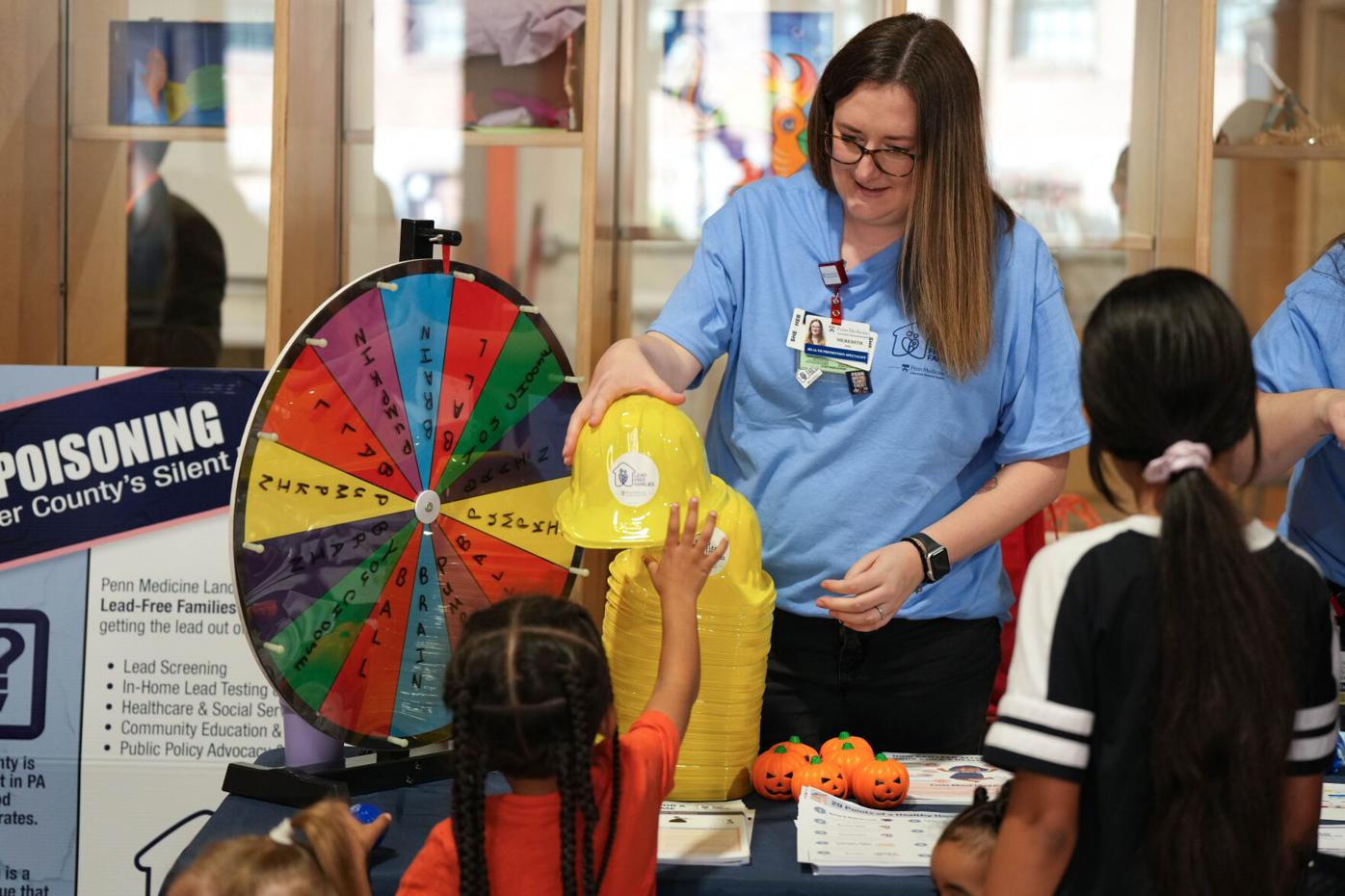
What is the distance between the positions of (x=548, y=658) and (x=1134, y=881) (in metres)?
0.55

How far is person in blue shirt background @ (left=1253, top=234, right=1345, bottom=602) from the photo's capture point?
1723 mm

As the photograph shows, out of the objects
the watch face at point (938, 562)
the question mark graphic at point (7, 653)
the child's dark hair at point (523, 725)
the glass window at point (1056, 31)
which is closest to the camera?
the child's dark hair at point (523, 725)

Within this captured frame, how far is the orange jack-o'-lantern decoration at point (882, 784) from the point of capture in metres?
1.55

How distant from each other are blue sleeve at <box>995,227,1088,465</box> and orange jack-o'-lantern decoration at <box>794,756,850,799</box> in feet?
1.71

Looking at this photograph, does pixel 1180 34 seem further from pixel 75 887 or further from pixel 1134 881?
pixel 75 887

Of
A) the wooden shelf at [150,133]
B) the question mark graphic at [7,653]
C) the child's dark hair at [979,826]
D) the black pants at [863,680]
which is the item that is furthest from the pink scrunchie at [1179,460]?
the wooden shelf at [150,133]

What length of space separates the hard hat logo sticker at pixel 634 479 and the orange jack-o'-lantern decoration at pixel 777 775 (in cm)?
38

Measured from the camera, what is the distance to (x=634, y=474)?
1.49 metres

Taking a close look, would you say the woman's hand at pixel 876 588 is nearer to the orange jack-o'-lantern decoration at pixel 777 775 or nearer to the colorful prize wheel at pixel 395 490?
the orange jack-o'-lantern decoration at pixel 777 775

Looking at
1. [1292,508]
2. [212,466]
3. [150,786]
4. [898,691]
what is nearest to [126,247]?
[212,466]

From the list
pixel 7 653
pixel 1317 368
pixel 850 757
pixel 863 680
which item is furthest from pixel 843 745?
pixel 7 653

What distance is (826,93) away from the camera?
5.83 ft

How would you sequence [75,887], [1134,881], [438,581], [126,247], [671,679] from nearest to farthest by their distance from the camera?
[1134,881], [671,679], [438,581], [75,887], [126,247]

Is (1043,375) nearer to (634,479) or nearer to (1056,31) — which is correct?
(634,479)
